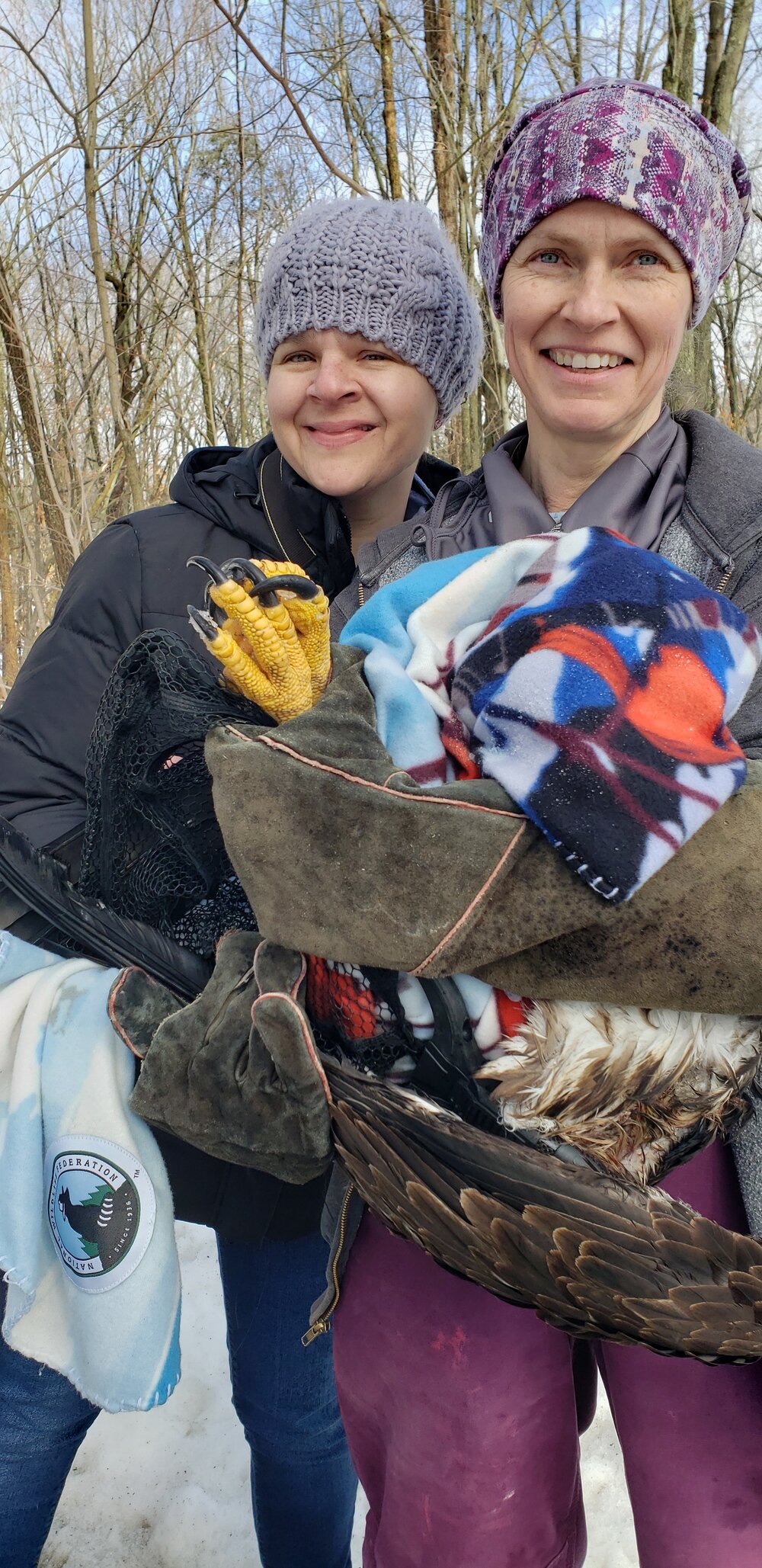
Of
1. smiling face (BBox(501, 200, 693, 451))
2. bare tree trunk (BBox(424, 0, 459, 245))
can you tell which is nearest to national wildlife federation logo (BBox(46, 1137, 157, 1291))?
smiling face (BBox(501, 200, 693, 451))

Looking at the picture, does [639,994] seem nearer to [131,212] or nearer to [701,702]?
[701,702]

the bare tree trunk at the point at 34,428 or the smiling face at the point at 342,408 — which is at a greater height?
the smiling face at the point at 342,408

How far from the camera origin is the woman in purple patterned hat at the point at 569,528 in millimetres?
1160

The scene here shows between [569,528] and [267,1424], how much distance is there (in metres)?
1.63

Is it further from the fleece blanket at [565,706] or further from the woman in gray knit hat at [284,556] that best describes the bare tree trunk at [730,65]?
the fleece blanket at [565,706]

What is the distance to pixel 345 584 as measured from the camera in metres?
1.85

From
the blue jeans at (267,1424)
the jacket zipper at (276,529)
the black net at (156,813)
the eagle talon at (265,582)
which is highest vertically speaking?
the eagle talon at (265,582)

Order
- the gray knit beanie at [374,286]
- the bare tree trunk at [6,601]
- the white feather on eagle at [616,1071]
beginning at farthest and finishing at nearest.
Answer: the bare tree trunk at [6,601]
the gray knit beanie at [374,286]
the white feather on eagle at [616,1071]

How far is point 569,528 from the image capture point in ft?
4.60

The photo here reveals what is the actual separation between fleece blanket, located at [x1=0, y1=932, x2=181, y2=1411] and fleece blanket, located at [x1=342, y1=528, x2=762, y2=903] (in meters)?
0.51

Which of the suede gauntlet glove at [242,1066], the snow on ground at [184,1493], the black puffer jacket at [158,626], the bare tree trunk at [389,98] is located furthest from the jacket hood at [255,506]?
the bare tree trunk at [389,98]

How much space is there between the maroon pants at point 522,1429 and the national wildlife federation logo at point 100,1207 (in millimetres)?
311

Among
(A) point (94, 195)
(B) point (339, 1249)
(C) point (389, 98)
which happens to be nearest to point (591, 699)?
(B) point (339, 1249)

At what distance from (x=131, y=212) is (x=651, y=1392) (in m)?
9.66
